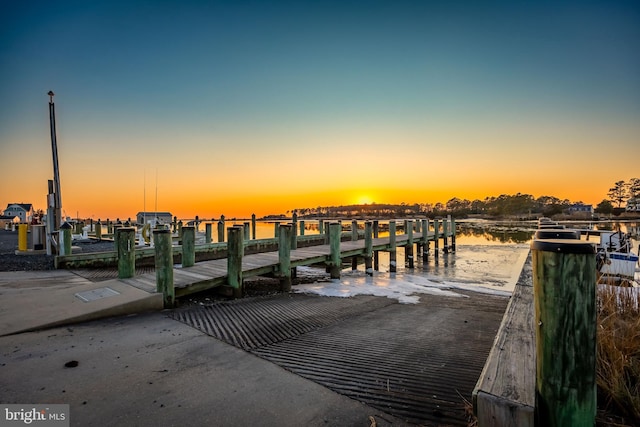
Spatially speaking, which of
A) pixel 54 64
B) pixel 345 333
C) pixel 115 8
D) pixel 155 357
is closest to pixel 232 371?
pixel 155 357

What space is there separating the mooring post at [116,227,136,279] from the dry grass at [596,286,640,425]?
729 cm

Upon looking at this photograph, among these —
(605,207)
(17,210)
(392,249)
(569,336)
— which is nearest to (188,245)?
(569,336)

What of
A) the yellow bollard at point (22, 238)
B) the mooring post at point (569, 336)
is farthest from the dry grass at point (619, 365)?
the yellow bollard at point (22, 238)

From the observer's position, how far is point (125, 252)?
660 cm

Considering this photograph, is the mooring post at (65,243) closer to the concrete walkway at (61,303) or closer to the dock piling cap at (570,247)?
the concrete walkway at (61,303)

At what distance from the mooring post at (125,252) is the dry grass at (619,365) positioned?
729 cm

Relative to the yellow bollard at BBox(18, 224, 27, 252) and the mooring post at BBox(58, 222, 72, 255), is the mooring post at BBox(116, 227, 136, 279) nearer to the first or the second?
the mooring post at BBox(58, 222, 72, 255)

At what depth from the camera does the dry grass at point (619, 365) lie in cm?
192

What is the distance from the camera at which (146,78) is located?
15.9 meters

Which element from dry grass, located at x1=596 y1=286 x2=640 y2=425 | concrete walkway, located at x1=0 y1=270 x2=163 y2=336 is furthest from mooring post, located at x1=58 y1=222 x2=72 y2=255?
dry grass, located at x1=596 y1=286 x2=640 y2=425

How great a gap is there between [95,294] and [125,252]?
130 cm

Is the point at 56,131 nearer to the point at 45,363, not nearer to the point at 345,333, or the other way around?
the point at 45,363

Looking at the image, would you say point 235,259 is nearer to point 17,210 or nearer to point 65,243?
point 65,243

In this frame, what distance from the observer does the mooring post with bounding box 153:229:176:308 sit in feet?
18.2
